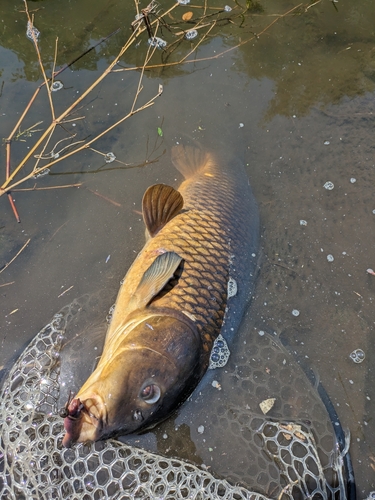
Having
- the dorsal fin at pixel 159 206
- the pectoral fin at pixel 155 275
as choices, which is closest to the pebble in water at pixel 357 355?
the pectoral fin at pixel 155 275

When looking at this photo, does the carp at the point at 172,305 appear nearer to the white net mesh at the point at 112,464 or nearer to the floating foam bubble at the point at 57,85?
the white net mesh at the point at 112,464

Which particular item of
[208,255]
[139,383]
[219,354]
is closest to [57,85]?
[208,255]

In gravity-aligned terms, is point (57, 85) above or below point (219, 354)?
above

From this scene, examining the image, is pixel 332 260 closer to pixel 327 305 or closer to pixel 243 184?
pixel 327 305

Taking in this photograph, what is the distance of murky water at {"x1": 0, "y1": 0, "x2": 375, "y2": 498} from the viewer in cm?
278

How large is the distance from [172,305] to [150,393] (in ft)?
1.77

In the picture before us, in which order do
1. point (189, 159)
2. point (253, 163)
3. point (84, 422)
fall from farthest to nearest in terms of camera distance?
point (253, 163), point (189, 159), point (84, 422)

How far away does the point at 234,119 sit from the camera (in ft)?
12.5

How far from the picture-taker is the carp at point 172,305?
5.85 feet

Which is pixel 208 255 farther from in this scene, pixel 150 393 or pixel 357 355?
pixel 357 355

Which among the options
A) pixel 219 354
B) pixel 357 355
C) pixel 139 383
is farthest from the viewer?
pixel 357 355

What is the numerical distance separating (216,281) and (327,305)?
106 cm

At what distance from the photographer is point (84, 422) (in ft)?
5.59

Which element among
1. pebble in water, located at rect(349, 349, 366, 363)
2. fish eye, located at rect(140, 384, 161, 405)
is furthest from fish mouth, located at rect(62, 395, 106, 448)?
pebble in water, located at rect(349, 349, 366, 363)
